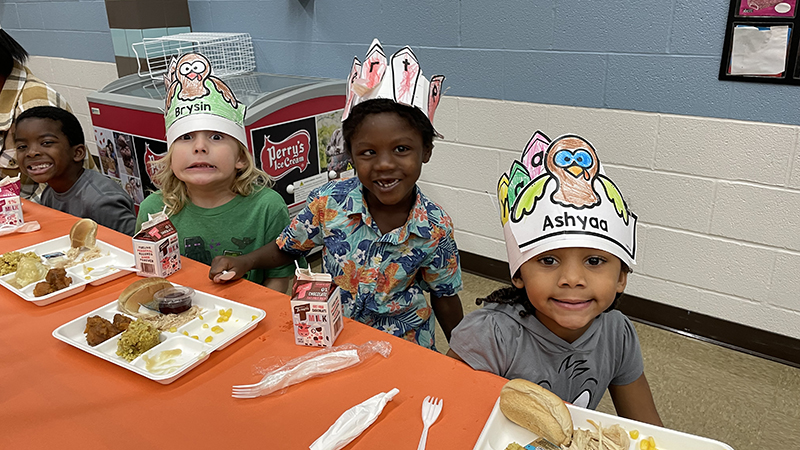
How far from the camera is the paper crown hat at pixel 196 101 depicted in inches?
67.3

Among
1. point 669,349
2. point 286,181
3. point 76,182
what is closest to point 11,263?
point 76,182

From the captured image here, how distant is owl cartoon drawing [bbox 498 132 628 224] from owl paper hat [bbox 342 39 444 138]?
1.67ft

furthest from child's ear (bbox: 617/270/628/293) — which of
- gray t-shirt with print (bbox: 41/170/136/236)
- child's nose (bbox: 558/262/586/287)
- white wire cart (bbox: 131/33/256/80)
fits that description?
white wire cart (bbox: 131/33/256/80)

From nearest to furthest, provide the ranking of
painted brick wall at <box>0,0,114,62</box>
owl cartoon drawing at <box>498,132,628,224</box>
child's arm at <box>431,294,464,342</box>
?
owl cartoon drawing at <box>498,132,628,224</box>, child's arm at <box>431,294,464,342</box>, painted brick wall at <box>0,0,114,62</box>

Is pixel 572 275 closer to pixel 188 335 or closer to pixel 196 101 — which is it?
pixel 188 335

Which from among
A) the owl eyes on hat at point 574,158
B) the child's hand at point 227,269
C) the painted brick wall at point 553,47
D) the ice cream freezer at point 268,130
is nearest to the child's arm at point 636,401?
the owl eyes on hat at point 574,158

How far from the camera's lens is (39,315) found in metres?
1.31

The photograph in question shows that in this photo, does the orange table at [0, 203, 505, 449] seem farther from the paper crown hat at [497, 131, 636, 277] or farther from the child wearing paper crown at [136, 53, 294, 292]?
the child wearing paper crown at [136, 53, 294, 292]

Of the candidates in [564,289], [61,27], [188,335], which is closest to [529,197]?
[564,289]

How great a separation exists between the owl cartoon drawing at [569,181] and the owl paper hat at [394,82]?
1.67 feet

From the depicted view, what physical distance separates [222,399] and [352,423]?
0.88 feet

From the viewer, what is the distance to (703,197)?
2.41 m

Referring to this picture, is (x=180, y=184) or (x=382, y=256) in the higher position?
(x=180, y=184)

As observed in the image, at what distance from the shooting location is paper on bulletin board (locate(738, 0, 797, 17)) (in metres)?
2.04
